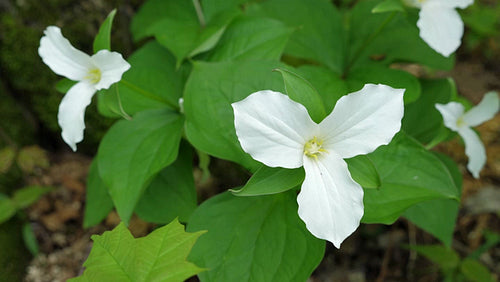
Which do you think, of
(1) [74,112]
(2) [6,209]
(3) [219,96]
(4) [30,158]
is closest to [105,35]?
(1) [74,112]

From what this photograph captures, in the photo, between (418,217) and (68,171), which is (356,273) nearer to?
(418,217)

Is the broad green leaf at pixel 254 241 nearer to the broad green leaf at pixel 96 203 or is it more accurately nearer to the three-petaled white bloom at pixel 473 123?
the broad green leaf at pixel 96 203

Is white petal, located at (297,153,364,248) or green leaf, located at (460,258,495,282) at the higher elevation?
white petal, located at (297,153,364,248)

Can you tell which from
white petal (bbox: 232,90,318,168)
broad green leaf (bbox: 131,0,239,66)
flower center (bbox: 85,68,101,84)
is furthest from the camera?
broad green leaf (bbox: 131,0,239,66)

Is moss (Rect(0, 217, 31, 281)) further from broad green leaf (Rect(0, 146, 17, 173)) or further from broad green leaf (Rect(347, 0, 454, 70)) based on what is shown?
broad green leaf (Rect(347, 0, 454, 70))

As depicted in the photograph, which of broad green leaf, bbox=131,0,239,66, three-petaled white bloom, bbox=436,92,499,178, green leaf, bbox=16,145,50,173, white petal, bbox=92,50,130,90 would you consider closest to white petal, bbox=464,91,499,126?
three-petaled white bloom, bbox=436,92,499,178

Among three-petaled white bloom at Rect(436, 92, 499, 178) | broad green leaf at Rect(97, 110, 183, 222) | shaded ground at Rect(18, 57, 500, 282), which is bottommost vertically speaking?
shaded ground at Rect(18, 57, 500, 282)
